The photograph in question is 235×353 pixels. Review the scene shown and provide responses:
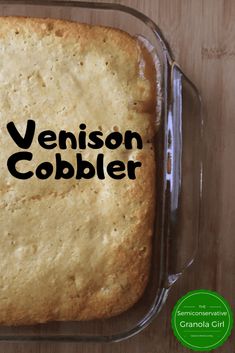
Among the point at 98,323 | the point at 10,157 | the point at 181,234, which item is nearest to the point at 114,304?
the point at 98,323

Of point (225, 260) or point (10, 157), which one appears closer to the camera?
point (10, 157)

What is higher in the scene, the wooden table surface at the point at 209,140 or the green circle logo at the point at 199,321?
the wooden table surface at the point at 209,140

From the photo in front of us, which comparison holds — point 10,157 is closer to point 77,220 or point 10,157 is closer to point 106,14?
point 77,220

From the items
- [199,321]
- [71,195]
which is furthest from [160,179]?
[199,321]

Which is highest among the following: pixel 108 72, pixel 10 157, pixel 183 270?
pixel 108 72

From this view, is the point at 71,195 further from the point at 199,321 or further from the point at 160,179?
the point at 199,321

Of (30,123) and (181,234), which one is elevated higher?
(30,123)

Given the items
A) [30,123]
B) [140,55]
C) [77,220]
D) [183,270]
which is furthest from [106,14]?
[183,270]
